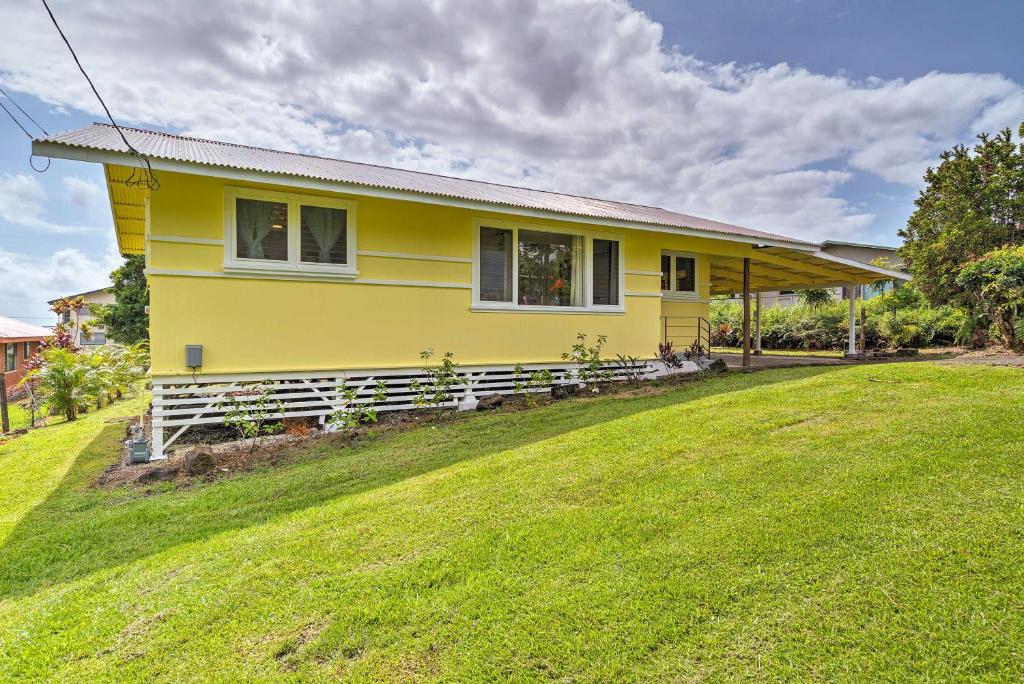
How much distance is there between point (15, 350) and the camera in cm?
2167

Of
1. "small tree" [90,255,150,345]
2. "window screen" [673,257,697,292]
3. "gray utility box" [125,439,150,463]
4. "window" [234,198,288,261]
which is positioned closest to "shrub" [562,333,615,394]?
"window screen" [673,257,697,292]

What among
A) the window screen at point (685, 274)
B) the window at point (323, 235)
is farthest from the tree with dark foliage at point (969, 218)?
the window at point (323, 235)

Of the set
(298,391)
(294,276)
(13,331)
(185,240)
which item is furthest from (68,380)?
(13,331)

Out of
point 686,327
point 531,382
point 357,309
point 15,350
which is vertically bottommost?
point 531,382

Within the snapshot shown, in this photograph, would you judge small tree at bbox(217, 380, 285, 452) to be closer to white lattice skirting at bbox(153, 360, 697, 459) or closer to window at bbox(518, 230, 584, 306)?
white lattice skirting at bbox(153, 360, 697, 459)

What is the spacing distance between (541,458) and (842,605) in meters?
2.70

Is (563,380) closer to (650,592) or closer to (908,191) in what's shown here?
(650,592)

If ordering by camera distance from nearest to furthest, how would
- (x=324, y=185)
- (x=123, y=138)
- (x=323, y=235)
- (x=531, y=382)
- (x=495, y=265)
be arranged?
1. (x=123, y=138)
2. (x=324, y=185)
3. (x=323, y=235)
4. (x=495, y=265)
5. (x=531, y=382)

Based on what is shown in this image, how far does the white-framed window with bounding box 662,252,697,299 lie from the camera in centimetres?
1149

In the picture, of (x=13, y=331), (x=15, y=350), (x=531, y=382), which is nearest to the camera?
(x=531, y=382)

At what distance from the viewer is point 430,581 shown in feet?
8.39

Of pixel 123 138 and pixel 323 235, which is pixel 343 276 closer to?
pixel 323 235

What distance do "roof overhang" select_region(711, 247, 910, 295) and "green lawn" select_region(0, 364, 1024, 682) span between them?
6757 millimetres

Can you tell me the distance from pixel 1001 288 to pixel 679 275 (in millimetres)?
5798
